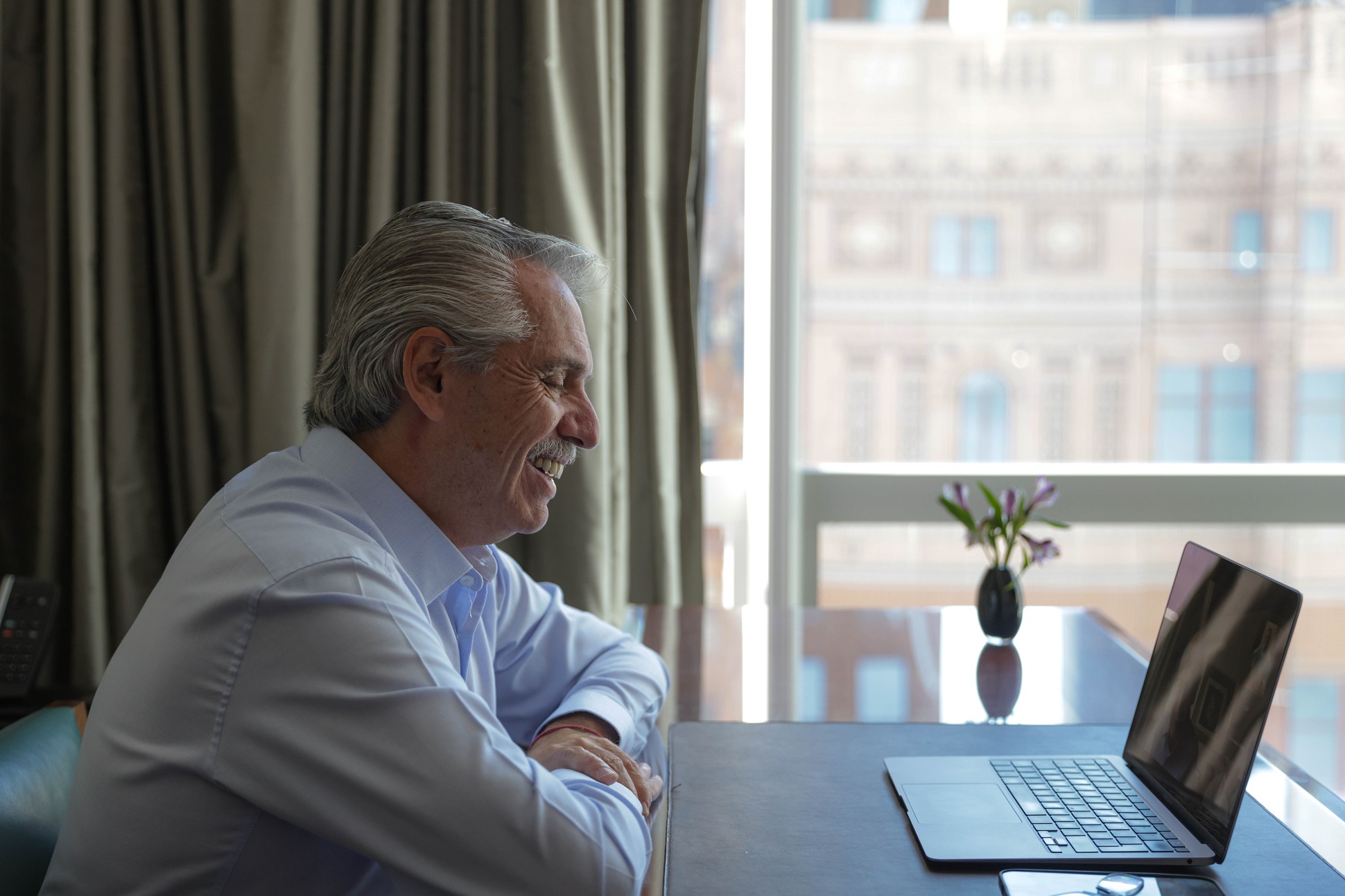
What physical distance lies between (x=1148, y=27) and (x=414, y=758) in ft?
8.07

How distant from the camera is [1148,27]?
2547mm

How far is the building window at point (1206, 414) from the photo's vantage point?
2.61 metres

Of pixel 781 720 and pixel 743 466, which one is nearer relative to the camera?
pixel 781 720

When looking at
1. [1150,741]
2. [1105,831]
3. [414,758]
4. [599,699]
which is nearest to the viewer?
[414,758]

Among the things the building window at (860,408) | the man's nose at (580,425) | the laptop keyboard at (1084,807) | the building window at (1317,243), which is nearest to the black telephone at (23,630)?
the man's nose at (580,425)

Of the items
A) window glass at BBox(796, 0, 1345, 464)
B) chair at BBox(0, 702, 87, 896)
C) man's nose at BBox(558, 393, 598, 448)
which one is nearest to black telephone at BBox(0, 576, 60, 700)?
chair at BBox(0, 702, 87, 896)

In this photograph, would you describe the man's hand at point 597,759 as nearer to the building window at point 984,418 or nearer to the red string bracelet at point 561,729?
the red string bracelet at point 561,729

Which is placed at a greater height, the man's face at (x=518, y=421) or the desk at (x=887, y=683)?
the man's face at (x=518, y=421)

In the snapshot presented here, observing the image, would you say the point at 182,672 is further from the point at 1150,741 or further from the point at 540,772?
the point at 1150,741

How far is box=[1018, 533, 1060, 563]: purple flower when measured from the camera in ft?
5.37

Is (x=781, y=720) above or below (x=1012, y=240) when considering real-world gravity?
below

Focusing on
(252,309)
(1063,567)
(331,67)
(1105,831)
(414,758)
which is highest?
(331,67)

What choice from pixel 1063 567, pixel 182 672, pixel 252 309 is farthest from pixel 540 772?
pixel 1063 567

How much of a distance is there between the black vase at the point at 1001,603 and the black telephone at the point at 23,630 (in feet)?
4.85
